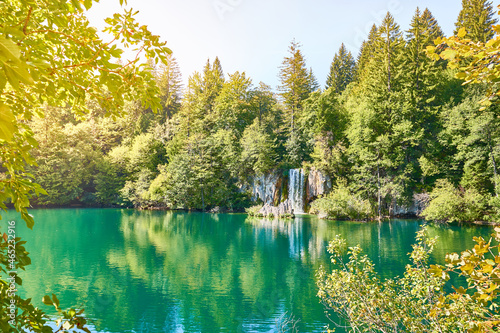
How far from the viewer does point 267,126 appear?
120 feet

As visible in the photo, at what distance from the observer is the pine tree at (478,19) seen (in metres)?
29.2

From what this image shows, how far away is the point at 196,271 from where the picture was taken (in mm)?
11586

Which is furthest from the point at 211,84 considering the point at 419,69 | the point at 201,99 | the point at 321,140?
the point at 419,69

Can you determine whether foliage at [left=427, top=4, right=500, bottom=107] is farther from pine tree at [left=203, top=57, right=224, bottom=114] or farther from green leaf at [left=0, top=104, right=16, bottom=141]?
pine tree at [left=203, top=57, right=224, bottom=114]

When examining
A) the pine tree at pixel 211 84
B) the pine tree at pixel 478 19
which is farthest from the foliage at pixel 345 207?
the pine tree at pixel 211 84

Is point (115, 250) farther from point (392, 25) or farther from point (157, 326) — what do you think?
point (392, 25)

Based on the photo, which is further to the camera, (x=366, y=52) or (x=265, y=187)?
(x=366, y=52)

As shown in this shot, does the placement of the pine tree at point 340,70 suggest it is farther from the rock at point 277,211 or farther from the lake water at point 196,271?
the lake water at point 196,271

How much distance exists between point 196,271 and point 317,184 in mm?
21534

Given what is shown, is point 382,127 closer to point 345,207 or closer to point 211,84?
point 345,207

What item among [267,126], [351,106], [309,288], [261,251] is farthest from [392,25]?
[309,288]

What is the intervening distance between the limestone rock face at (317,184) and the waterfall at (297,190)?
0.65 metres

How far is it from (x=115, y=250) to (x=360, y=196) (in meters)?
21.9

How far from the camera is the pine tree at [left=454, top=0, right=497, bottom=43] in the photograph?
95.8 ft
